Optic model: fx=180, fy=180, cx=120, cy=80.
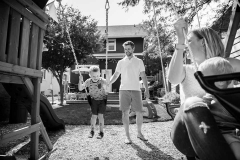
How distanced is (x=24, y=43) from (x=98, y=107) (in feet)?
6.13

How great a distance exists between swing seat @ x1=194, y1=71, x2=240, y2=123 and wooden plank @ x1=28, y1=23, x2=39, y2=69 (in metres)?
2.29

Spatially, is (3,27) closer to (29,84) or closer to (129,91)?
(29,84)

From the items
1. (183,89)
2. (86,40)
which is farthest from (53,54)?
(183,89)

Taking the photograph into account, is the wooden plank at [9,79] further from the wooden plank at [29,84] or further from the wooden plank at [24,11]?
the wooden plank at [24,11]

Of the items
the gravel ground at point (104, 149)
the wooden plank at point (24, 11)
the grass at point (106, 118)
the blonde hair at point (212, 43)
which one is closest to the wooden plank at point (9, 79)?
the wooden plank at point (24, 11)

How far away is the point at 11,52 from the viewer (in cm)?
201

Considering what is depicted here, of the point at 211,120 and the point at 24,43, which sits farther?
the point at 24,43

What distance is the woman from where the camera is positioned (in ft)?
2.94

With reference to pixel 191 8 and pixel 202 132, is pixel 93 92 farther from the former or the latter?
pixel 191 8

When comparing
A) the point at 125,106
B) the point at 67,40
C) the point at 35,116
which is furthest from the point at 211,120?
the point at 67,40

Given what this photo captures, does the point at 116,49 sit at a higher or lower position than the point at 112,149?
higher

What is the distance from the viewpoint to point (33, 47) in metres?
2.53

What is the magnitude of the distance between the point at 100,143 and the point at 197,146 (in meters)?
2.70

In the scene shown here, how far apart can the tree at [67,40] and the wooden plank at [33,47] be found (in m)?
7.96
